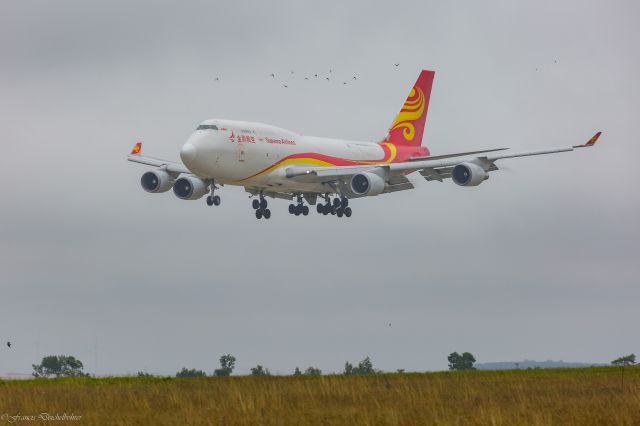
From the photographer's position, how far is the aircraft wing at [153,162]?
76.3 m

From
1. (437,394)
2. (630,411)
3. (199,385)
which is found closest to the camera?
(630,411)

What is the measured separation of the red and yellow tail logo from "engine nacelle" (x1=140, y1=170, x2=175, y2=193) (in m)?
18.9

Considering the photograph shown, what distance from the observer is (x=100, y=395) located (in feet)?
133

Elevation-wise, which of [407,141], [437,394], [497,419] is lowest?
[497,419]

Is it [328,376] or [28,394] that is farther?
[328,376]

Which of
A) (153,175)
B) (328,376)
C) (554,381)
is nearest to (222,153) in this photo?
(153,175)

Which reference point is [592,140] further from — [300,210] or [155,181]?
[155,181]

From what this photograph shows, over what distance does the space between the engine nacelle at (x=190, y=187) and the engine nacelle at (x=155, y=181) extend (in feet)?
8.60

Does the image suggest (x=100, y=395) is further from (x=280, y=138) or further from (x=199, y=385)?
(x=280, y=138)

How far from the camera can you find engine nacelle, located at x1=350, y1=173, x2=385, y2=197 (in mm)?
73125

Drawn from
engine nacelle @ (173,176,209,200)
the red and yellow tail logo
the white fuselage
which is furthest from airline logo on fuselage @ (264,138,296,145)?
the red and yellow tail logo

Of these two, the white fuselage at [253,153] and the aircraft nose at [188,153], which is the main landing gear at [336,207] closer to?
the white fuselage at [253,153]

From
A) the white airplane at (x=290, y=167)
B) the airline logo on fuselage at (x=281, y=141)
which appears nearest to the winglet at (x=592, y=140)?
the white airplane at (x=290, y=167)

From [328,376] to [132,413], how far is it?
48.7 ft
